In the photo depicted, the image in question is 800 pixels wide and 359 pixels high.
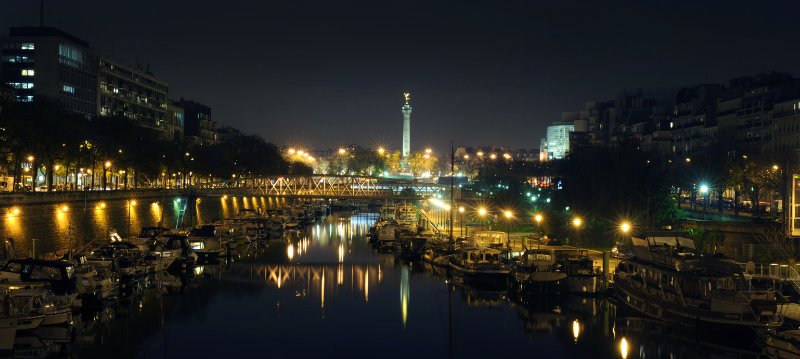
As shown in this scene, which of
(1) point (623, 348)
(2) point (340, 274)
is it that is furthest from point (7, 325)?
(2) point (340, 274)

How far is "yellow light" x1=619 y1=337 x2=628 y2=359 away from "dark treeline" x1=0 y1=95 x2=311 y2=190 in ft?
166

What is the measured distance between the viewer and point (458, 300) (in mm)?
49750

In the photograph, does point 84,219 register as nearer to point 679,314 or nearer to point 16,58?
point 679,314

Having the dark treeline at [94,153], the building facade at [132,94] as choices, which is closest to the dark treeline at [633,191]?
the dark treeline at [94,153]

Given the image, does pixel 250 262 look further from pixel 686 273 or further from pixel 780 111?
pixel 780 111

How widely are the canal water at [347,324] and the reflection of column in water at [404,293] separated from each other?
0.08m

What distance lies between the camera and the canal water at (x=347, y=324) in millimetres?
Answer: 37031

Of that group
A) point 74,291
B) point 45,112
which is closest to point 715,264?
point 74,291

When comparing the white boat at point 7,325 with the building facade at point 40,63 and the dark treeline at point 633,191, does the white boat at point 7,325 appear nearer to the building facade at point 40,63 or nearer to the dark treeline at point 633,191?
the dark treeline at point 633,191

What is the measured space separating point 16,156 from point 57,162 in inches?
482

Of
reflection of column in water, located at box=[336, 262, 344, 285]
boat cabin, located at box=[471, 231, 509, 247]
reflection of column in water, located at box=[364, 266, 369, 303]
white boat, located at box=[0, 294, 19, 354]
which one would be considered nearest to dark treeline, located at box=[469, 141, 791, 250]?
boat cabin, located at box=[471, 231, 509, 247]

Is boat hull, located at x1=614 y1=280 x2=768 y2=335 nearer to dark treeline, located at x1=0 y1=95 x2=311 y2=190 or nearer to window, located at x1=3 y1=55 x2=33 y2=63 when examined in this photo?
dark treeline, located at x1=0 y1=95 x2=311 y2=190

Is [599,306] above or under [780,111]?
under

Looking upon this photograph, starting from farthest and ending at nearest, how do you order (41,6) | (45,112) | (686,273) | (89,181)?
(41,6), (89,181), (45,112), (686,273)
